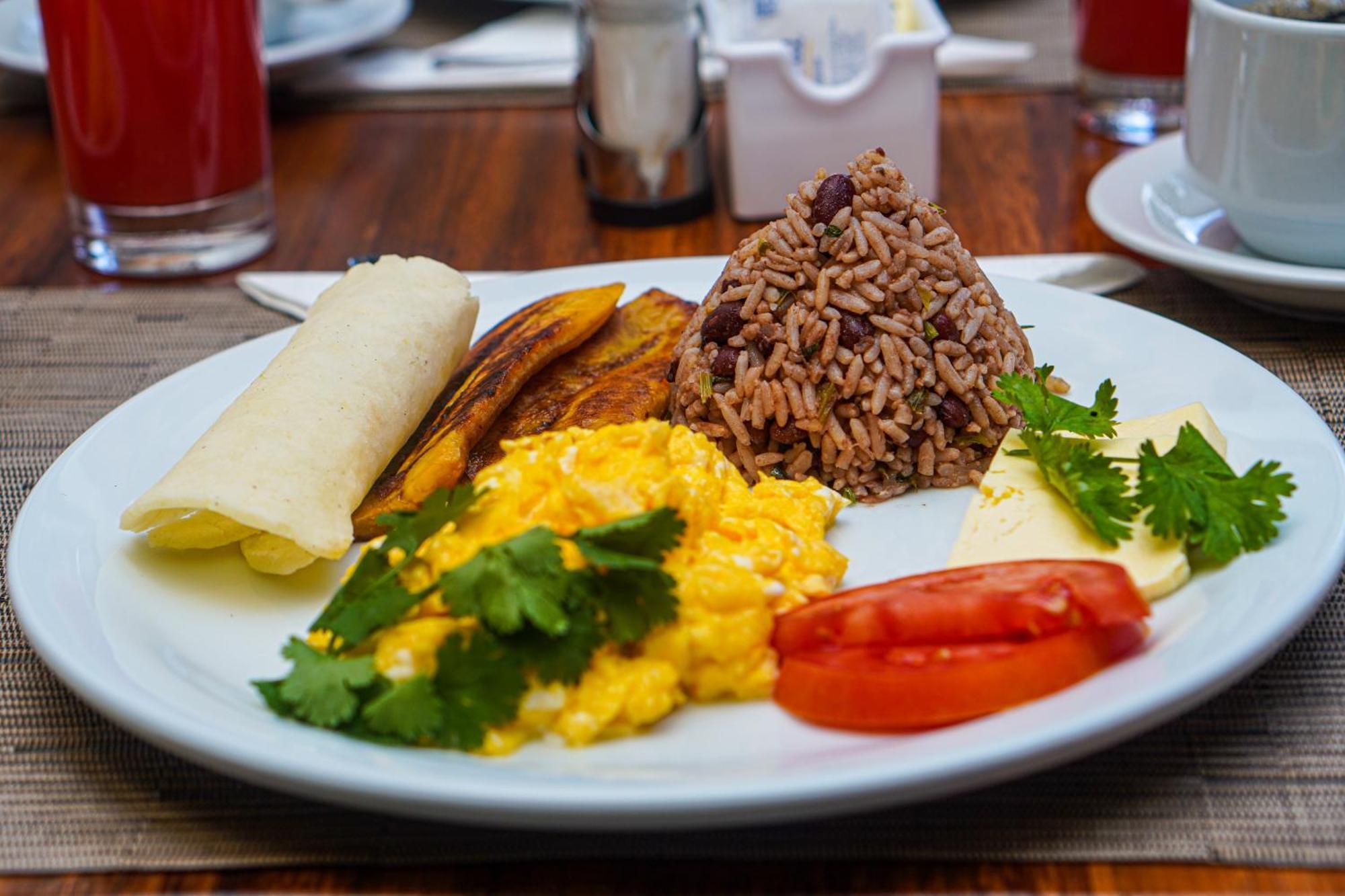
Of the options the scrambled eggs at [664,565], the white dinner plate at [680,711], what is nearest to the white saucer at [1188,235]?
the white dinner plate at [680,711]

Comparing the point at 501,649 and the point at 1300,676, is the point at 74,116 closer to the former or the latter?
the point at 501,649

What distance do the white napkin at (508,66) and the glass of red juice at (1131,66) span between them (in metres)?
0.53

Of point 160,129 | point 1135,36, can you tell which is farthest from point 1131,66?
point 160,129

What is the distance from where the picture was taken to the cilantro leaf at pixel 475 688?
185 cm

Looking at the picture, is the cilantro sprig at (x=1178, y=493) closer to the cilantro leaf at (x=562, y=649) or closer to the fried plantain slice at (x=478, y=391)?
the cilantro leaf at (x=562, y=649)

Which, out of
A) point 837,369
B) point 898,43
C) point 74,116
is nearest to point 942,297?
point 837,369

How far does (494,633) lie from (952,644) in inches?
23.8

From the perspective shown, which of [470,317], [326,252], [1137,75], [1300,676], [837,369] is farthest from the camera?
[1137,75]

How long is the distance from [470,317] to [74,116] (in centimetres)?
161

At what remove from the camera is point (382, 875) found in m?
1.82

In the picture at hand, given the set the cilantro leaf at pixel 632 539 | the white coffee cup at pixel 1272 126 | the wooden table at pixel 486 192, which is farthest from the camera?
the wooden table at pixel 486 192

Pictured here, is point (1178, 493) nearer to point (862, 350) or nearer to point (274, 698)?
point (862, 350)

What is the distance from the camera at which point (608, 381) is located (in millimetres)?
2822

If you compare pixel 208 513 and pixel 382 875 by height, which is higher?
pixel 208 513
